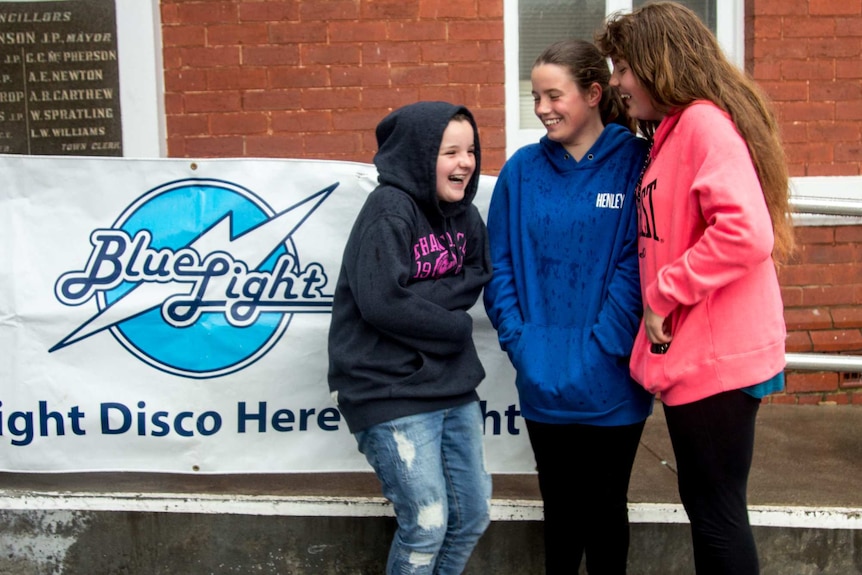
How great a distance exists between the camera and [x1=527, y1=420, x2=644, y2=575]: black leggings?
263 cm

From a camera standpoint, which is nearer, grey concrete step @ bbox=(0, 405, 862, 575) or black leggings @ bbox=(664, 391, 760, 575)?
black leggings @ bbox=(664, 391, 760, 575)

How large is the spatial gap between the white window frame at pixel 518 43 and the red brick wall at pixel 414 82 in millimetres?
86

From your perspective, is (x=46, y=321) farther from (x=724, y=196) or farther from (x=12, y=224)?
(x=724, y=196)

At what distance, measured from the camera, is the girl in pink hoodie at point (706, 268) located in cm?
226

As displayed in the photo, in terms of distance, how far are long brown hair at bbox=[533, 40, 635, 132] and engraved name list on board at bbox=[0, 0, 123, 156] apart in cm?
313

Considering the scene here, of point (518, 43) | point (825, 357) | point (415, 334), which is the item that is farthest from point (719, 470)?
point (518, 43)

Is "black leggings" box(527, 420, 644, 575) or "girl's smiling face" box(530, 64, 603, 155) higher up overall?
"girl's smiling face" box(530, 64, 603, 155)

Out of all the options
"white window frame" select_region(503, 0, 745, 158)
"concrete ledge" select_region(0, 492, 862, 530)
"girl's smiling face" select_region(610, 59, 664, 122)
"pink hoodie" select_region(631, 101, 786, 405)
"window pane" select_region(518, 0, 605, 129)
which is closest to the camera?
"pink hoodie" select_region(631, 101, 786, 405)

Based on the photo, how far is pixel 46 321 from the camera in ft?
10.6

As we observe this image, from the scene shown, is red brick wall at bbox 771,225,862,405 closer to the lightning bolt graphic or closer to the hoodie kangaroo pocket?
the hoodie kangaroo pocket

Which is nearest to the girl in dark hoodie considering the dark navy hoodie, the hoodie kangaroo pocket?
the dark navy hoodie

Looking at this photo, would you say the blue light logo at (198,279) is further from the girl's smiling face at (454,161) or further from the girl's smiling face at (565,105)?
the girl's smiling face at (565,105)

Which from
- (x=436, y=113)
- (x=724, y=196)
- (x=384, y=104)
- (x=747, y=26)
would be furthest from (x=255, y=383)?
(x=747, y=26)

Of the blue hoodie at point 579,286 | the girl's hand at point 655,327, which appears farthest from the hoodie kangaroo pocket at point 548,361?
the girl's hand at point 655,327
